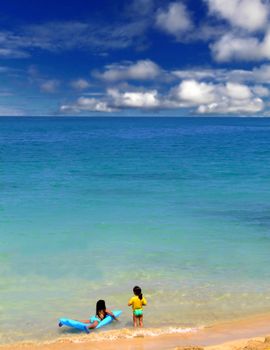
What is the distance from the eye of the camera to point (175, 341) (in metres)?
12.6

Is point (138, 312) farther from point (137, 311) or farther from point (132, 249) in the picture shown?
point (132, 249)

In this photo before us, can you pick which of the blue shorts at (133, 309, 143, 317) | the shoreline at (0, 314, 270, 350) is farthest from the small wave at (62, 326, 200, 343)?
the blue shorts at (133, 309, 143, 317)

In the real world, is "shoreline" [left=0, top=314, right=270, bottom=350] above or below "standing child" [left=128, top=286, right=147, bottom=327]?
below

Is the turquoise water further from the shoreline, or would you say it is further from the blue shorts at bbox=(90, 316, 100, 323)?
the blue shorts at bbox=(90, 316, 100, 323)

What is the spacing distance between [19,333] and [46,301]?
2267mm

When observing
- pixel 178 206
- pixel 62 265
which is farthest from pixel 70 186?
pixel 62 265

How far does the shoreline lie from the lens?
39.8 feet

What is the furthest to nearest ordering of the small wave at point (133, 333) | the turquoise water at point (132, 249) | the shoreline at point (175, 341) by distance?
the turquoise water at point (132, 249), the small wave at point (133, 333), the shoreline at point (175, 341)

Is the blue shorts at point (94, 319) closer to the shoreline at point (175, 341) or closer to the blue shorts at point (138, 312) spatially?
the shoreline at point (175, 341)

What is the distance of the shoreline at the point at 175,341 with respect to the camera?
12.1 meters

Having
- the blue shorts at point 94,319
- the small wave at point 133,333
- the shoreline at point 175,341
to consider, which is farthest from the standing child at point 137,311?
the blue shorts at point 94,319

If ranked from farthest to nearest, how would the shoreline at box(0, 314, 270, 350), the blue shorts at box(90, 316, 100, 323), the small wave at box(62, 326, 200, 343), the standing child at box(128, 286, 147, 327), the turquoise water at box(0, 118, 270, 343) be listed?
the turquoise water at box(0, 118, 270, 343)
the standing child at box(128, 286, 147, 327)
the blue shorts at box(90, 316, 100, 323)
the small wave at box(62, 326, 200, 343)
the shoreline at box(0, 314, 270, 350)

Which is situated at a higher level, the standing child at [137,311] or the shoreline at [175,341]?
the standing child at [137,311]

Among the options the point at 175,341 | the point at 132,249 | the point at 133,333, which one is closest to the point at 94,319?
the point at 133,333
